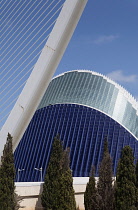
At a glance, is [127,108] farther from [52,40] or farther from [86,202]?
[52,40]

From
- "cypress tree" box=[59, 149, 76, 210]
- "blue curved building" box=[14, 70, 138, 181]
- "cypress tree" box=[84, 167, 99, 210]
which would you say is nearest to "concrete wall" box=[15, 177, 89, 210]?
"cypress tree" box=[84, 167, 99, 210]

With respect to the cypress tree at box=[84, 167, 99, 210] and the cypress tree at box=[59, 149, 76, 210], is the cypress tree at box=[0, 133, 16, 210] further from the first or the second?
the cypress tree at box=[84, 167, 99, 210]

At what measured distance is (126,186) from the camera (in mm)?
19453

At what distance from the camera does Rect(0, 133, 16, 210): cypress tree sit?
1703 centimetres

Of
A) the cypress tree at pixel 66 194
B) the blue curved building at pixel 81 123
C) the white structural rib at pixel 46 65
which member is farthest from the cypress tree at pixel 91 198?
the blue curved building at pixel 81 123

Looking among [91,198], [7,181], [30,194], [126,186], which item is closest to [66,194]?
[7,181]

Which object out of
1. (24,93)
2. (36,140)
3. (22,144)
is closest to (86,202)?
(24,93)

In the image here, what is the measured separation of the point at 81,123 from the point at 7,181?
32.4m

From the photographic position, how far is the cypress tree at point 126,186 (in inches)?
763

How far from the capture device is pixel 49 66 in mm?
15219

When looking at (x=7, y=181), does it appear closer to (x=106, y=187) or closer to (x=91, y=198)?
(x=106, y=187)

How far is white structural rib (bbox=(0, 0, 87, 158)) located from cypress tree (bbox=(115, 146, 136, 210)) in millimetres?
6683

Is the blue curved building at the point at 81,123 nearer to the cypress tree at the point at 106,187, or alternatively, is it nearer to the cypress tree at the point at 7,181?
the cypress tree at the point at 106,187

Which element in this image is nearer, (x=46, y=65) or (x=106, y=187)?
(x=46, y=65)
